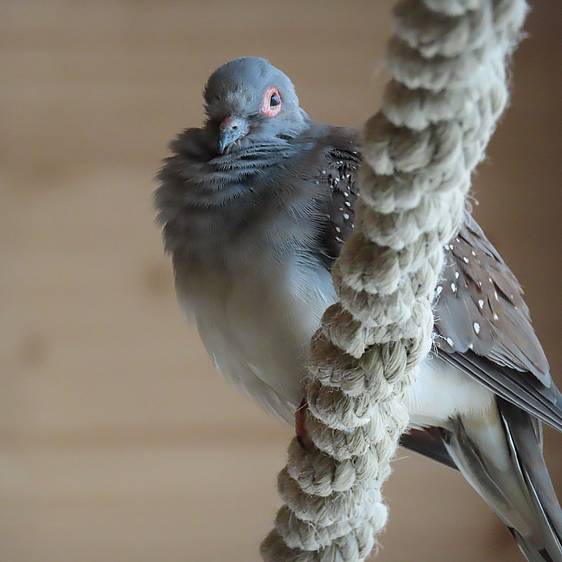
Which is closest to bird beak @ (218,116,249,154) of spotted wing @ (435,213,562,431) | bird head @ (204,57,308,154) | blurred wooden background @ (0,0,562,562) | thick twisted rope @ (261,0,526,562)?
bird head @ (204,57,308,154)

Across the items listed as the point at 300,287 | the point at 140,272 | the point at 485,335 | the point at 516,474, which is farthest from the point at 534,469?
the point at 140,272

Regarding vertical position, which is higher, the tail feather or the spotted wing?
the spotted wing

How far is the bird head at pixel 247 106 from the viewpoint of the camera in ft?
3.18

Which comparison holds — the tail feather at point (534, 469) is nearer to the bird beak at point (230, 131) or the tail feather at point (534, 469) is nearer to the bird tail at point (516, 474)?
the bird tail at point (516, 474)

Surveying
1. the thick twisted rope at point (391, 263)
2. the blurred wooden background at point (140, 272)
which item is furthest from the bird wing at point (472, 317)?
the blurred wooden background at point (140, 272)

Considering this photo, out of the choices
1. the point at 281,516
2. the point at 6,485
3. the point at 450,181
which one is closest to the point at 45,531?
the point at 6,485

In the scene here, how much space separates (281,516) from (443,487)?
36.5 inches

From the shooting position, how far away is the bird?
0.90m

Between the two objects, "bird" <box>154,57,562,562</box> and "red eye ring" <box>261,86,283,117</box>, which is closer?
"bird" <box>154,57,562,562</box>

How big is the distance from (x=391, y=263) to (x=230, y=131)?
18.5 inches

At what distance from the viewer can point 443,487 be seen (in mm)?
1597

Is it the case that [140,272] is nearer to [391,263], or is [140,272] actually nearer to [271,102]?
[271,102]

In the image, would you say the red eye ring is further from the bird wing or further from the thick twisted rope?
the thick twisted rope

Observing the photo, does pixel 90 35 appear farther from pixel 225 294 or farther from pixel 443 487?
pixel 443 487
